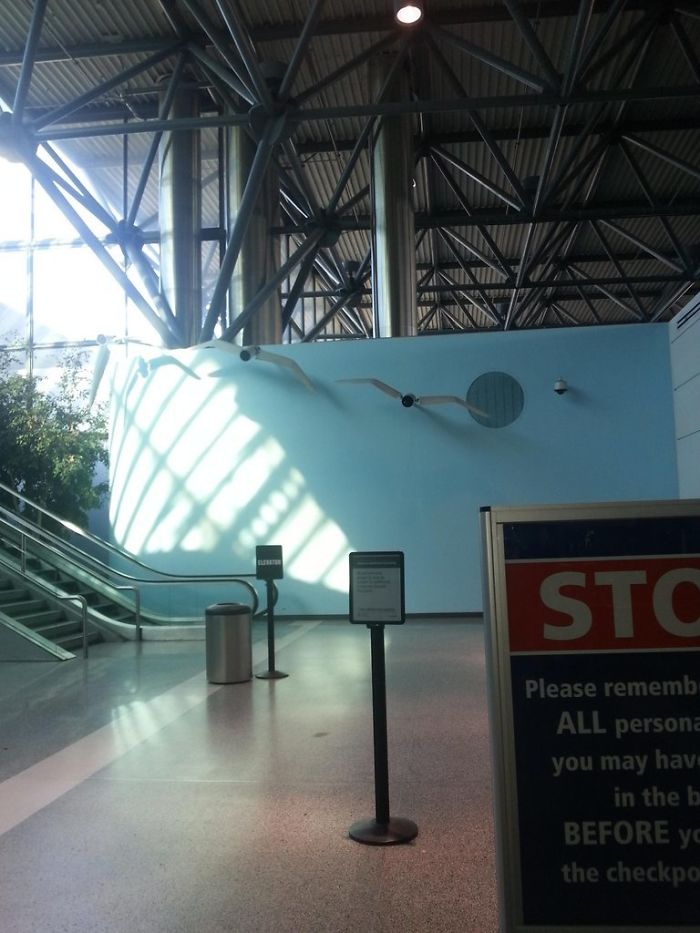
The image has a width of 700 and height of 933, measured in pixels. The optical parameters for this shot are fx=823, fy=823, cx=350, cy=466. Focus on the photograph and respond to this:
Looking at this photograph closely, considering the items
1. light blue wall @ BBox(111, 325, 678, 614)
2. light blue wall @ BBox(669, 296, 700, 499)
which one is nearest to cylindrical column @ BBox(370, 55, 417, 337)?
light blue wall @ BBox(111, 325, 678, 614)

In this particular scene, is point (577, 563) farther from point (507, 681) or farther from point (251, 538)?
point (251, 538)

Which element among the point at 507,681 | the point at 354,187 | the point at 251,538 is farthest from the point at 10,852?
the point at 354,187

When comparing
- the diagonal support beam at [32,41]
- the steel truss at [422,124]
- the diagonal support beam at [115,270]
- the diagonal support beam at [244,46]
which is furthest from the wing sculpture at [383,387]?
the diagonal support beam at [32,41]

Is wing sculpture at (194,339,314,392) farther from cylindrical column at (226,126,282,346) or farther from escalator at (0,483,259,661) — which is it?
escalator at (0,483,259,661)

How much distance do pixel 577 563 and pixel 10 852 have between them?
11.8ft

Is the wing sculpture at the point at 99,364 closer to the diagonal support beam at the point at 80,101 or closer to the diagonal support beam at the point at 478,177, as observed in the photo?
the diagonal support beam at the point at 80,101

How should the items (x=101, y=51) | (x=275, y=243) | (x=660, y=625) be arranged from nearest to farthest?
(x=660, y=625) < (x=101, y=51) < (x=275, y=243)

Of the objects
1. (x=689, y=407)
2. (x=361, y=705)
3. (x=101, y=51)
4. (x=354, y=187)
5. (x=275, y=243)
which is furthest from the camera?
(x=354, y=187)

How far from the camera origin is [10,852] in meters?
4.41

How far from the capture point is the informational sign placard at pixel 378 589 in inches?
180

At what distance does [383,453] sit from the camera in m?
15.2

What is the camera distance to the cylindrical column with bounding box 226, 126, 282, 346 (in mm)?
19641

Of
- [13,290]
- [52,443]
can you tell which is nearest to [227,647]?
[52,443]

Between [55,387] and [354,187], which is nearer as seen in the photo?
[55,387]
